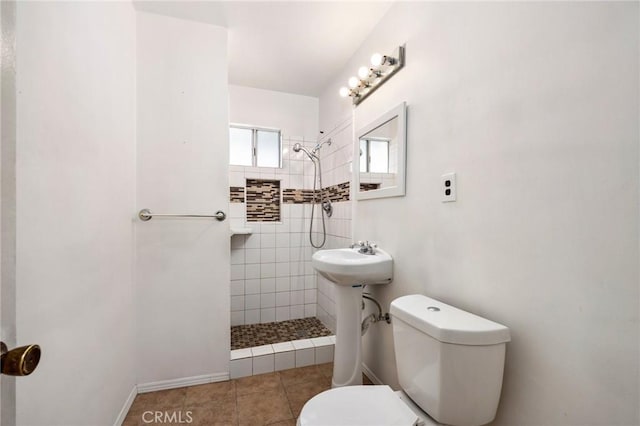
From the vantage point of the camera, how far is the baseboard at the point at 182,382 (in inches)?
68.3

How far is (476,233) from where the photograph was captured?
1.07m

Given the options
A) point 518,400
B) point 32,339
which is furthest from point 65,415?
point 518,400

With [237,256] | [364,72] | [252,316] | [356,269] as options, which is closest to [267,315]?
[252,316]

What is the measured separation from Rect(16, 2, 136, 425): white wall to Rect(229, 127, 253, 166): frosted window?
1.19m

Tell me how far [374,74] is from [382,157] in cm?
53

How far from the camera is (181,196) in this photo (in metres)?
1.79

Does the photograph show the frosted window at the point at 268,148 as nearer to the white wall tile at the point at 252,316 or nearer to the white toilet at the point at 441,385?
the white wall tile at the point at 252,316

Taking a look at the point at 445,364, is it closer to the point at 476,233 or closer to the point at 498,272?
the point at 498,272

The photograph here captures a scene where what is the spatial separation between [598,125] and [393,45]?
4.08ft

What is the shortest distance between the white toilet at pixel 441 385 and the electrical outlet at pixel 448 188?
47cm

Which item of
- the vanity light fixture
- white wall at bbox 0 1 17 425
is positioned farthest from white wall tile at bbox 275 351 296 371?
the vanity light fixture

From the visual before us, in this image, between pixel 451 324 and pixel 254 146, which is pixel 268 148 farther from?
pixel 451 324

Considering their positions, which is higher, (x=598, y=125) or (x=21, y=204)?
(x=598, y=125)

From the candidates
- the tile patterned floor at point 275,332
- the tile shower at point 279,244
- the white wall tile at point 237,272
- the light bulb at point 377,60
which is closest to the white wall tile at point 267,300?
the tile shower at point 279,244
